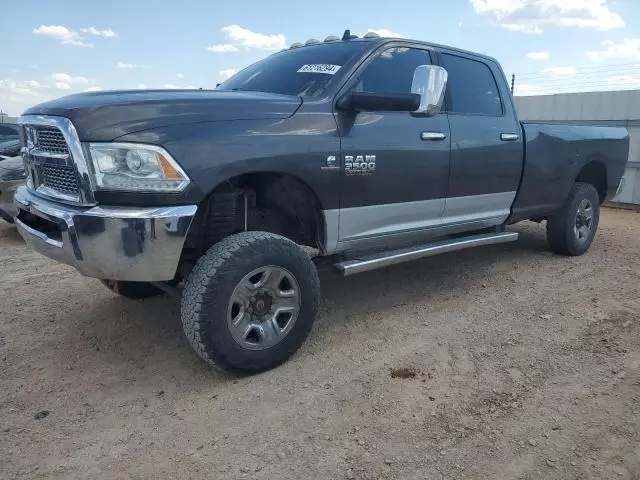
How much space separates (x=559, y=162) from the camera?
531cm

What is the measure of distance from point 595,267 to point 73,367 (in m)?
4.94

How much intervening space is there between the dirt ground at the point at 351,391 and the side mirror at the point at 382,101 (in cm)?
155

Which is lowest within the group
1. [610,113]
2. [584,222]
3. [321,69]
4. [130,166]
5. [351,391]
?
[351,391]

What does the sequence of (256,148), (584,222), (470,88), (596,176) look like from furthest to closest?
(596,176) < (584,222) < (470,88) < (256,148)

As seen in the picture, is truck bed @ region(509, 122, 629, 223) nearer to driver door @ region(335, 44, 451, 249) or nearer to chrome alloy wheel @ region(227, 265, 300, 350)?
driver door @ region(335, 44, 451, 249)

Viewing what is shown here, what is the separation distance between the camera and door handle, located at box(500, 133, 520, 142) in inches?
183

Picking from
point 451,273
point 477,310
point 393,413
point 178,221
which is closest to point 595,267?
point 451,273

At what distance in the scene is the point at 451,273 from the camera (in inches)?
206

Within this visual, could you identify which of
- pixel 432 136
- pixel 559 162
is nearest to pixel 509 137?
pixel 559 162

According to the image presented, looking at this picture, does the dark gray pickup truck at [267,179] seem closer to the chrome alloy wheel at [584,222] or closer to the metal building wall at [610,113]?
the chrome alloy wheel at [584,222]

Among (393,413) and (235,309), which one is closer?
(393,413)

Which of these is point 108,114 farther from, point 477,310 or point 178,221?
point 477,310

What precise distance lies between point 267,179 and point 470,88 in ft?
7.30

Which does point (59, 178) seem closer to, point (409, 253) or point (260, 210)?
point (260, 210)
